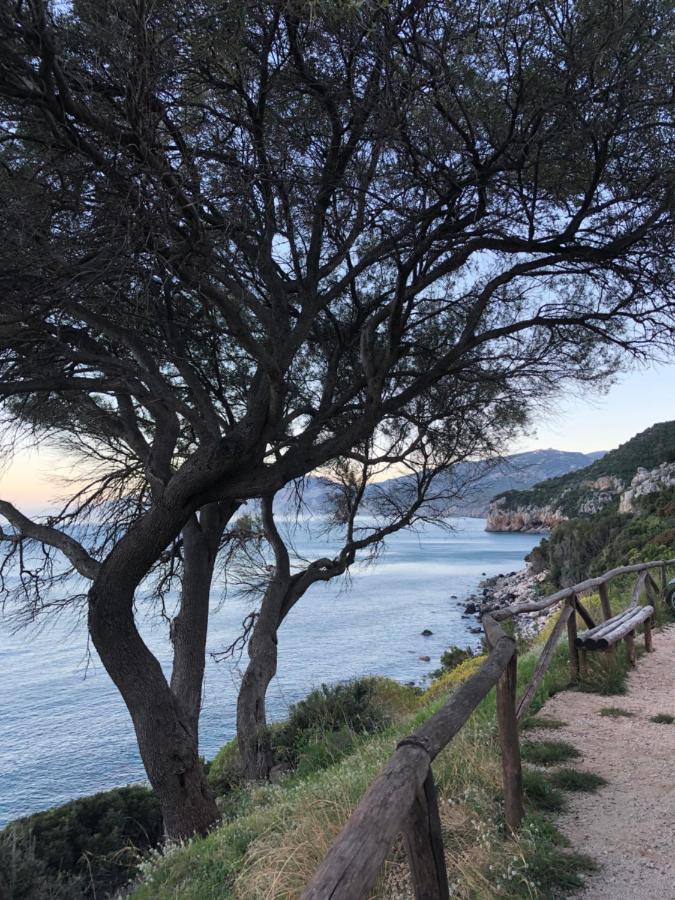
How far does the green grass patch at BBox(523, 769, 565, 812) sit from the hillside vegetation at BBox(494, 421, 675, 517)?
4156 centimetres

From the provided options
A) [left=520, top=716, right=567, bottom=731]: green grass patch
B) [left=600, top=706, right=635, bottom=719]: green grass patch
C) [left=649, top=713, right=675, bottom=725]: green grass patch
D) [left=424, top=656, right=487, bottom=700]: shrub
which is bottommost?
[left=424, top=656, right=487, bottom=700]: shrub

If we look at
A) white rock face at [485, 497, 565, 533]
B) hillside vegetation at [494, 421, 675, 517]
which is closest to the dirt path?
hillside vegetation at [494, 421, 675, 517]

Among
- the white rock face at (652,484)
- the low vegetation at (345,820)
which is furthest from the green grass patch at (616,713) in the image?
the white rock face at (652,484)

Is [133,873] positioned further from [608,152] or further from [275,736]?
[608,152]

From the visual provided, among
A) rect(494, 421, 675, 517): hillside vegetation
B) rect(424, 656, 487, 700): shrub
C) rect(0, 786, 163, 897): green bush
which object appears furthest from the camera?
rect(494, 421, 675, 517): hillside vegetation

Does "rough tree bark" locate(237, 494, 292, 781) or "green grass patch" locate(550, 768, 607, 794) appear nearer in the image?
"green grass patch" locate(550, 768, 607, 794)

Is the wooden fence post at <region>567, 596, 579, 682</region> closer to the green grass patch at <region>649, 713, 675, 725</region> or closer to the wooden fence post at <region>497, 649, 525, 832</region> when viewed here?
the green grass patch at <region>649, 713, 675, 725</region>

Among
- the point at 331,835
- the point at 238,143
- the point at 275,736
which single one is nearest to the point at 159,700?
the point at 331,835

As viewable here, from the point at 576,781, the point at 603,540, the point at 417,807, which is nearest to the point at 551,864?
the point at 576,781

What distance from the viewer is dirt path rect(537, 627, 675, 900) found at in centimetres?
298

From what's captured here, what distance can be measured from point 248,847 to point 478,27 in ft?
19.1

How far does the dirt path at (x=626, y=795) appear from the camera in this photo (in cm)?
298

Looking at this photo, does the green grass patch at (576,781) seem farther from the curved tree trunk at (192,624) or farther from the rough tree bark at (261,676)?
the rough tree bark at (261,676)

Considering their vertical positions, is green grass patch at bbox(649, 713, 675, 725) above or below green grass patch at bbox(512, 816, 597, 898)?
below
